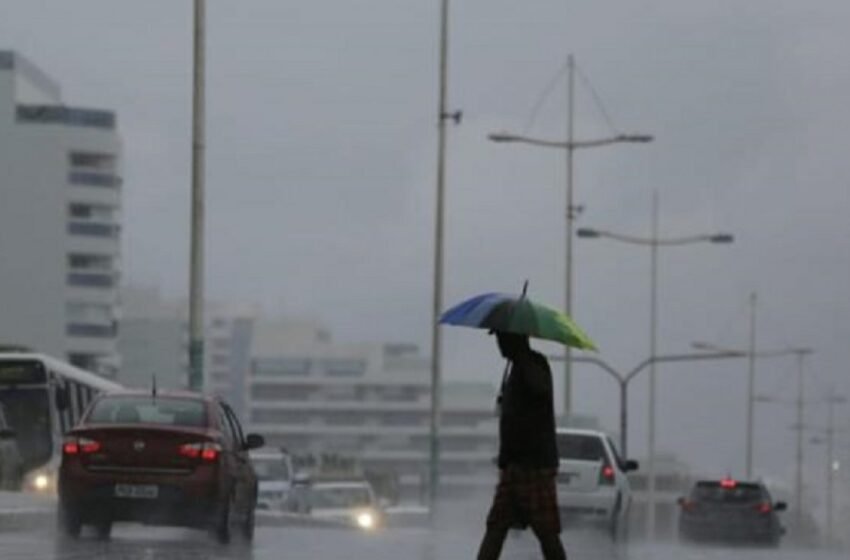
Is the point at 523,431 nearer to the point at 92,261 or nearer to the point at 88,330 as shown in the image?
the point at 88,330

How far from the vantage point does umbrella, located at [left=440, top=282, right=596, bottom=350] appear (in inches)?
689

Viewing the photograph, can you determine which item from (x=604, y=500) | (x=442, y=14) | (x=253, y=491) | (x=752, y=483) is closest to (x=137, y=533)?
(x=253, y=491)

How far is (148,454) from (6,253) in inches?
5489

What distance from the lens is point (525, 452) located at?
1744 cm

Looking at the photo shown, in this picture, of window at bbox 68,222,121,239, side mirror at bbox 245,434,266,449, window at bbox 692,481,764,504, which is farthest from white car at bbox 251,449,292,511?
window at bbox 68,222,121,239

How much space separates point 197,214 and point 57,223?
123 m

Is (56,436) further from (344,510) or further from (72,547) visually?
(72,547)

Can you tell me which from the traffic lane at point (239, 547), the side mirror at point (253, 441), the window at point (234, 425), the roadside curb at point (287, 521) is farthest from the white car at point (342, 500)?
the window at point (234, 425)

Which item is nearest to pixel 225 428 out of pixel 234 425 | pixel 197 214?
pixel 234 425

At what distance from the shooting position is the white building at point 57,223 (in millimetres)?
→ 162125

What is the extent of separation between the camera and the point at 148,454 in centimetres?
2662

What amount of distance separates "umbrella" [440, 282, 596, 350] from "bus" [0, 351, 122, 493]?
31.6 meters

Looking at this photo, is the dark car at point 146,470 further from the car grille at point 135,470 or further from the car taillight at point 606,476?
the car taillight at point 606,476

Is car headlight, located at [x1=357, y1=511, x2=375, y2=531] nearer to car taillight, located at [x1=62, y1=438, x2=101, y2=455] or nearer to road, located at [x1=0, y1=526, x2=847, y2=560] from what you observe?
road, located at [x1=0, y1=526, x2=847, y2=560]
